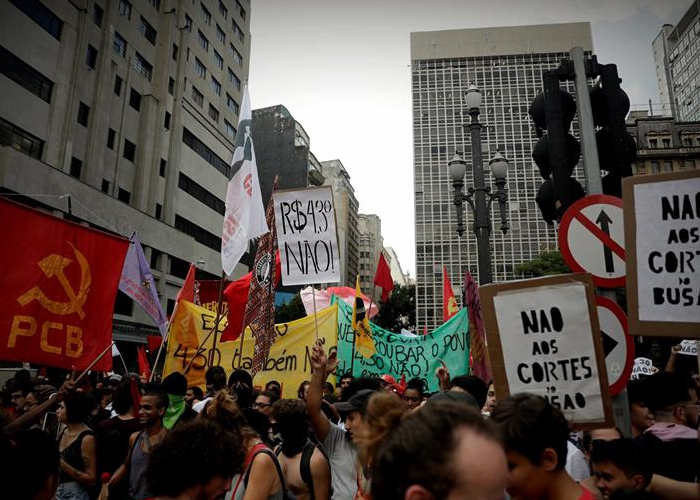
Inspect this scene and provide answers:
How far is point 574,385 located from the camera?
3.07 m

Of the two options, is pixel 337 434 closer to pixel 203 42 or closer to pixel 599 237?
pixel 599 237

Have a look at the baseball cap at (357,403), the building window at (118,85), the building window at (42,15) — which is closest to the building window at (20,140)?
the building window at (42,15)

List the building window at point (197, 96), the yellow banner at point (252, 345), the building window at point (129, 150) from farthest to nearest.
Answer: the building window at point (197, 96)
the building window at point (129, 150)
the yellow banner at point (252, 345)

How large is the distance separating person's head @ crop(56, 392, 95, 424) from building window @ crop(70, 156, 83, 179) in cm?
2500

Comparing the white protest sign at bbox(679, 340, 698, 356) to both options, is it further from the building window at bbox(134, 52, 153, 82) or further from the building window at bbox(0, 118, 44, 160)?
the building window at bbox(134, 52, 153, 82)

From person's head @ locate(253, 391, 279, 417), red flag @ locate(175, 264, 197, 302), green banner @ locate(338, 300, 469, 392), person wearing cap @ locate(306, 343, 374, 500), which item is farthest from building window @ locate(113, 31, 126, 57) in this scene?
person wearing cap @ locate(306, 343, 374, 500)

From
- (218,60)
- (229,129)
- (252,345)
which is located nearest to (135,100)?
(229,129)

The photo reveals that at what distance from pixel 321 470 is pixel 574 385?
1.83 metres

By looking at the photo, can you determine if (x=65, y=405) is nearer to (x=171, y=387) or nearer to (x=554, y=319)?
(x=171, y=387)

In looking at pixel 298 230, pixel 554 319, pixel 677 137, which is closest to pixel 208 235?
pixel 298 230

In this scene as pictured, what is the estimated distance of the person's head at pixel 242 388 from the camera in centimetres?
626

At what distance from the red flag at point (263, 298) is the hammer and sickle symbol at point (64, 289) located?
297 cm

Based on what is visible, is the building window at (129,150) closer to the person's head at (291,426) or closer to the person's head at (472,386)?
the person's head at (472,386)

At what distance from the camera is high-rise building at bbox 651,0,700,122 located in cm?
5969
